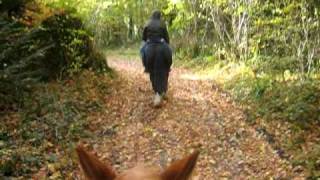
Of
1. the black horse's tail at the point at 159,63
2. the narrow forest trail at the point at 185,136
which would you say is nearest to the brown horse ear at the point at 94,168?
the narrow forest trail at the point at 185,136

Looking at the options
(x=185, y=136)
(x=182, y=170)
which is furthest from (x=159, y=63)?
(x=182, y=170)

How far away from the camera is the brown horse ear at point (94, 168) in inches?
69.8

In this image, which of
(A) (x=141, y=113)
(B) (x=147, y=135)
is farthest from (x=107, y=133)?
(A) (x=141, y=113)

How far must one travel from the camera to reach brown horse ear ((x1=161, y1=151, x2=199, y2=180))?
5.45ft

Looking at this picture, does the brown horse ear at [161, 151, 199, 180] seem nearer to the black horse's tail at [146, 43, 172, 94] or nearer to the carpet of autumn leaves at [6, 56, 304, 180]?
the carpet of autumn leaves at [6, 56, 304, 180]

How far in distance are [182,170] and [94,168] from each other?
1.05 ft

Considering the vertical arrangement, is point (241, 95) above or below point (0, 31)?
below

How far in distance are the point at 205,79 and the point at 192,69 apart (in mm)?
3661

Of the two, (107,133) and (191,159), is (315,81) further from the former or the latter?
(191,159)

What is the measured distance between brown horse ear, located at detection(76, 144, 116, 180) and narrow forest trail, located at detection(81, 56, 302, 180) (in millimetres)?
5690

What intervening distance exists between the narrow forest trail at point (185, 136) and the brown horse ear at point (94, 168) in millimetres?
5690

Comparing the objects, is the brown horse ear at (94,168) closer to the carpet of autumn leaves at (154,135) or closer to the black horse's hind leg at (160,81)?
the carpet of autumn leaves at (154,135)

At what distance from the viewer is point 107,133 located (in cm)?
930

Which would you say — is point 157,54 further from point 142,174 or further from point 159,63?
point 142,174
